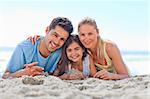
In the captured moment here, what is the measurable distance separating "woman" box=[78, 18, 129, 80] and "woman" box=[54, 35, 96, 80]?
4 centimetres

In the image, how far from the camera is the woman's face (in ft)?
7.82

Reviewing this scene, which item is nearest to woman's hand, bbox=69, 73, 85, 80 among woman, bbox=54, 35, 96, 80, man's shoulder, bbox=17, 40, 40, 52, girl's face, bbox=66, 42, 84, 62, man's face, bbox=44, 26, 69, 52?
woman, bbox=54, 35, 96, 80

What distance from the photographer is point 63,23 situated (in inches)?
94.2

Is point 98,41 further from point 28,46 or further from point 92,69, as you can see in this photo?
point 28,46

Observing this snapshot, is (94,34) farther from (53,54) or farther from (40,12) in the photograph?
(40,12)

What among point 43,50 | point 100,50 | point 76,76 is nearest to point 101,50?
point 100,50

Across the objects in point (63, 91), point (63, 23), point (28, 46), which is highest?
point (63, 23)

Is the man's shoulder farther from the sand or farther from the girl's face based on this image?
the sand

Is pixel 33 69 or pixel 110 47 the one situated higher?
pixel 110 47

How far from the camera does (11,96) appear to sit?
1.37 metres

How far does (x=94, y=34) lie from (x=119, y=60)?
26 cm

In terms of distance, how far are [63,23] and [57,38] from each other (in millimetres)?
121

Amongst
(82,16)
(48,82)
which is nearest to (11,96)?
(48,82)

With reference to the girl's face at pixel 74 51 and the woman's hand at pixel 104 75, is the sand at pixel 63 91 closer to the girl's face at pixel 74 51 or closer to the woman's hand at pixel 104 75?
the woman's hand at pixel 104 75
